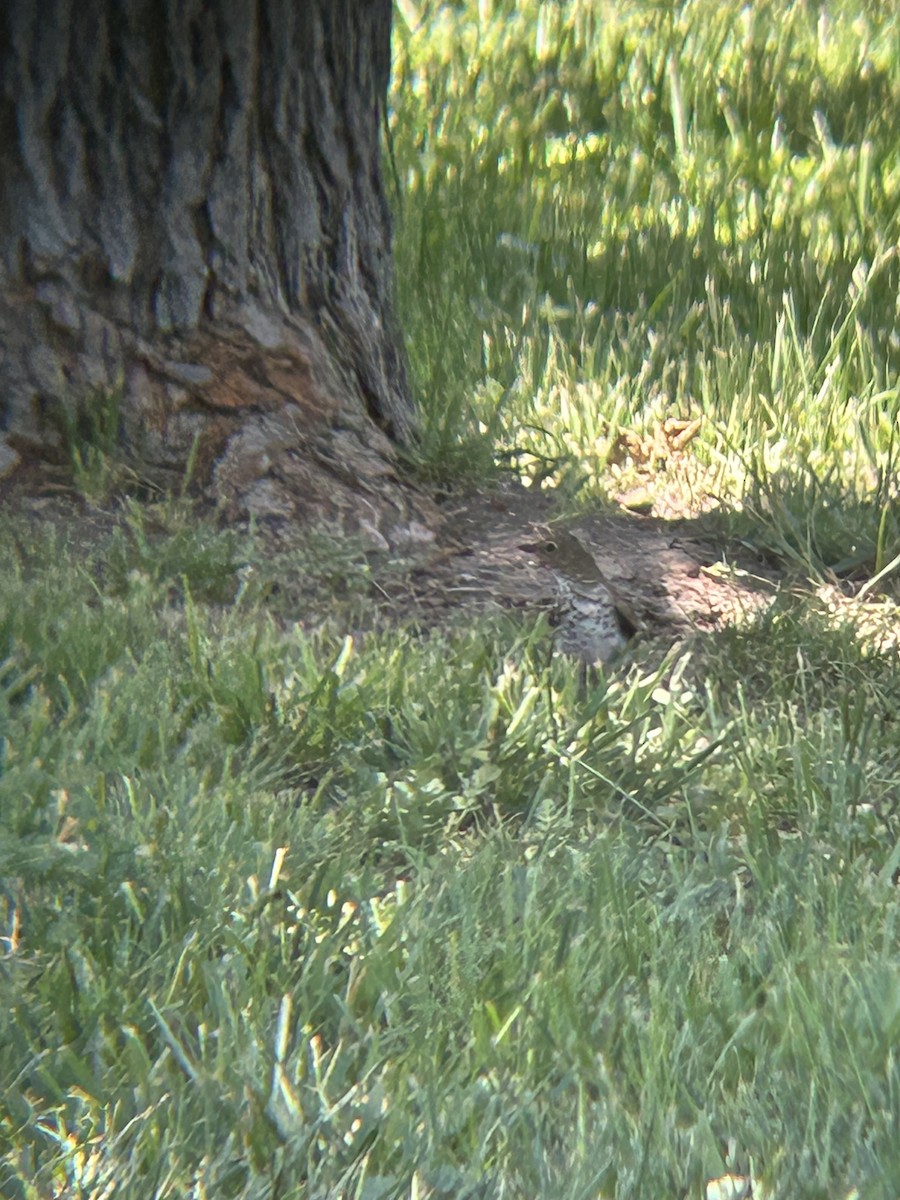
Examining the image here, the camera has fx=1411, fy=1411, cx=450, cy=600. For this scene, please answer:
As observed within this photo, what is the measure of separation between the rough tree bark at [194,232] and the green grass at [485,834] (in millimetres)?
173

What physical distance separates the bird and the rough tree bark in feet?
1.39

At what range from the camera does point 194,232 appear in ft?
9.68

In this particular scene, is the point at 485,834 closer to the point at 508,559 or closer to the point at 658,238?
the point at 508,559

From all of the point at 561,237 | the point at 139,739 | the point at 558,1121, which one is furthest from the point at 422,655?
the point at 561,237

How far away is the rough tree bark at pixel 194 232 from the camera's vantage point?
284cm

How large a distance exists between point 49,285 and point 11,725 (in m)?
1.11

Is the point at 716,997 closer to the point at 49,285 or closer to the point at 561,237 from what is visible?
the point at 49,285

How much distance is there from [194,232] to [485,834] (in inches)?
59.0

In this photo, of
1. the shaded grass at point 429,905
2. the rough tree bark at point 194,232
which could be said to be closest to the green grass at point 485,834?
the shaded grass at point 429,905

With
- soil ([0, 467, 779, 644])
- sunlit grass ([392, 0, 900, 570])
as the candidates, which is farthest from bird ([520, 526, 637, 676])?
sunlit grass ([392, 0, 900, 570])

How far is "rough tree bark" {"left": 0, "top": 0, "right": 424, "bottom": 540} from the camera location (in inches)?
112

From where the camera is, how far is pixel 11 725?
7.09ft

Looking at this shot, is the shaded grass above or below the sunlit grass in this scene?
below

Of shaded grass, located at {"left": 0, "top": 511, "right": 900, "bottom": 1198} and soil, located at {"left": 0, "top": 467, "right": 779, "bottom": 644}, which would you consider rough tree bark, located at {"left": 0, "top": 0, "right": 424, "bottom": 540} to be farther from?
shaded grass, located at {"left": 0, "top": 511, "right": 900, "bottom": 1198}
